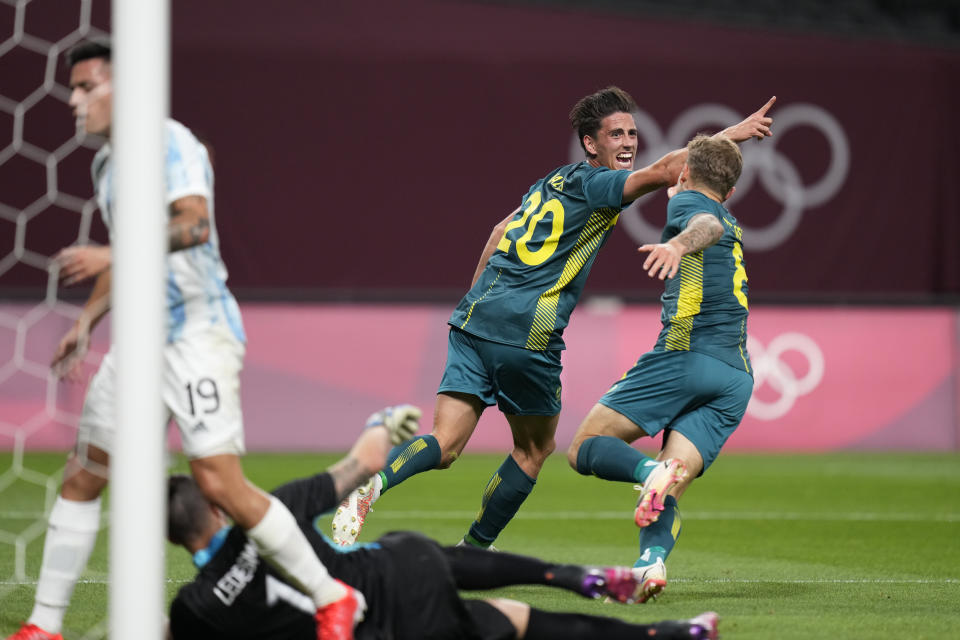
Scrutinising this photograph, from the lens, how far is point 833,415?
1273 centimetres

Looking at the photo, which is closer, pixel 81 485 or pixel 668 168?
pixel 81 485

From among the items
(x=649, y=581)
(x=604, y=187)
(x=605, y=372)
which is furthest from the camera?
(x=605, y=372)

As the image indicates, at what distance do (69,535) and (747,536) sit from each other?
13.6ft

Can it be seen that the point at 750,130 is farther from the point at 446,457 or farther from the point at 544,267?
the point at 446,457

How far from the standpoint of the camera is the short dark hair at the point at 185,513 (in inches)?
136

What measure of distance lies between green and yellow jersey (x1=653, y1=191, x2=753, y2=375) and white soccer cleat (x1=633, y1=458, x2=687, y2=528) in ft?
2.10

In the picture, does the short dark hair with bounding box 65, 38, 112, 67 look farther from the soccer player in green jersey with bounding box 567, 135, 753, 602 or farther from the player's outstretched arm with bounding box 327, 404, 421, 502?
the soccer player in green jersey with bounding box 567, 135, 753, 602

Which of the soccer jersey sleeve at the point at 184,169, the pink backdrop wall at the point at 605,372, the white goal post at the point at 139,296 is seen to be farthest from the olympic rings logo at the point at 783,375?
the white goal post at the point at 139,296

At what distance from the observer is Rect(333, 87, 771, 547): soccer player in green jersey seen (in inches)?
210

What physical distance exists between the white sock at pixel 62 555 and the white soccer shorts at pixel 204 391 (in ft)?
1.38

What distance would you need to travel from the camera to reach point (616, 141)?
535cm

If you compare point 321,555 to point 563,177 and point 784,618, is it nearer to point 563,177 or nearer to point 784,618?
point 784,618

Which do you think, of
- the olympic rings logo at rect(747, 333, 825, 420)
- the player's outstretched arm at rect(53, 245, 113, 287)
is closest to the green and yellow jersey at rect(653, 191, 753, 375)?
the player's outstretched arm at rect(53, 245, 113, 287)

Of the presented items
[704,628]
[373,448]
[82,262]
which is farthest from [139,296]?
[704,628]
